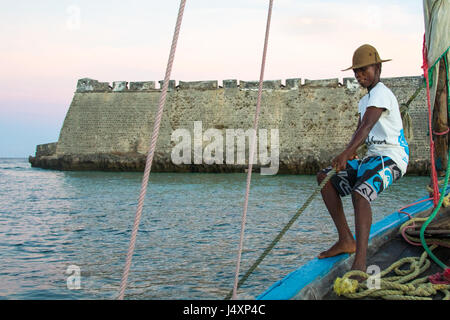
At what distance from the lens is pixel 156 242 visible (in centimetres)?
653

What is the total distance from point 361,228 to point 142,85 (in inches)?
978

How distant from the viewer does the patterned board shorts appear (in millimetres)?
2648

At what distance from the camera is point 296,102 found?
24.8 meters

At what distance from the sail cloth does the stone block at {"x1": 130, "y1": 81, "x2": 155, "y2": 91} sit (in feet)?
76.6

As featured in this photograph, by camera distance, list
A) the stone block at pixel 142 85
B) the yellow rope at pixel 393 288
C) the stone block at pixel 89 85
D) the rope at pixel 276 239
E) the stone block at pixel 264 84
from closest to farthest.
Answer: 1. the yellow rope at pixel 393 288
2. the rope at pixel 276 239
3. the stone block at pixel 264 84
4. the stone block at pixel 142 85
5. the stone block at pixel 89 85

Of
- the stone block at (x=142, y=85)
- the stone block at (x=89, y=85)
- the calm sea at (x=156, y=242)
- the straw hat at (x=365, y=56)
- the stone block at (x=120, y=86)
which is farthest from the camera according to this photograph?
the stone block at (x=89, y=85)

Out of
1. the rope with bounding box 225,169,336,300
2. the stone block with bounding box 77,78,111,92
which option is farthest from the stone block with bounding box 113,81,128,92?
the rope with bounding box 225,169,336,300

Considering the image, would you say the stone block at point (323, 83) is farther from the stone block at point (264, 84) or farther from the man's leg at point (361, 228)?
the man's leg at point (361, 228)

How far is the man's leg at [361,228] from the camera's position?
256 centimetres

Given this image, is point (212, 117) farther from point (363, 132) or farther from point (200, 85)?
point (363, 132)

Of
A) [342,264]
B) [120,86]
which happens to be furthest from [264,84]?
[342,264]

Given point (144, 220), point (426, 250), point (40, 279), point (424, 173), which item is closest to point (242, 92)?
point (424, 173)

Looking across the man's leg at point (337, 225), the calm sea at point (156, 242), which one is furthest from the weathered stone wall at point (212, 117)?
the man's leg at point (337, 225)

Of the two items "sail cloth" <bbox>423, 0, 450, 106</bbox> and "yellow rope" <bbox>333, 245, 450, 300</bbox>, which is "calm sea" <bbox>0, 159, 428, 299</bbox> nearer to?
"yellow rope" <bbox>333, 245, 450, 300</bbox>
